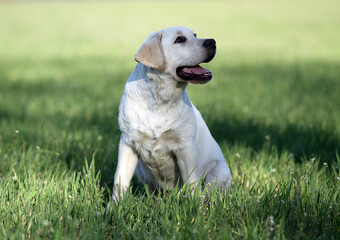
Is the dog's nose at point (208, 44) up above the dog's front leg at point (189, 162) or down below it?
above

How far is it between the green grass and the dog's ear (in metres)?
0.92

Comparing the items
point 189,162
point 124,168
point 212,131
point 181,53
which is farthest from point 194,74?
point 212,131

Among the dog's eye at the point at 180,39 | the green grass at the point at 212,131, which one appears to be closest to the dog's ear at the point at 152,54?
the dog's eye at the point at 180,39

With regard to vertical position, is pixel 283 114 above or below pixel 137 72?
below

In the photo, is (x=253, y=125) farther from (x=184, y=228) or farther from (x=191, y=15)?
(x=191, y=15)

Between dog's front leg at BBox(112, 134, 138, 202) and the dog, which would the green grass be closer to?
dog's front leg at BBox(112, 134, 138, 202)

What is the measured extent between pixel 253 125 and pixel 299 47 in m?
11.3

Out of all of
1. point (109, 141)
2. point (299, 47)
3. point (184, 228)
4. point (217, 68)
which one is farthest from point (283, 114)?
point (299, 47)

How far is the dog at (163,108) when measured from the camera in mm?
3469

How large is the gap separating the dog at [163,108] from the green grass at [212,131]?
0.91ft

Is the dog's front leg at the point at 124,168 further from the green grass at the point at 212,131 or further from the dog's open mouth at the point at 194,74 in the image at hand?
the dog's open mouth at the point at 194,74

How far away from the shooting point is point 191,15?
2772cm

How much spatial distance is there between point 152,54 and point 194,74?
357 mm

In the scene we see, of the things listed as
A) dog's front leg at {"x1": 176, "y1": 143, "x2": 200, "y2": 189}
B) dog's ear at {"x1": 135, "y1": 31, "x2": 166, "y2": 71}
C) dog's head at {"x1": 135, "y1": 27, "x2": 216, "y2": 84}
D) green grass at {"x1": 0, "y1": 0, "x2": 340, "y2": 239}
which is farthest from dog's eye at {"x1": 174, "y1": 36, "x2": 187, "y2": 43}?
green grass at {"x1": 0, "y1": 0, "x2": 340, "y2": 239}
